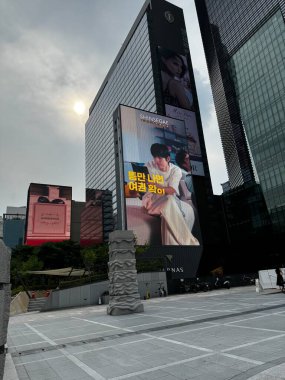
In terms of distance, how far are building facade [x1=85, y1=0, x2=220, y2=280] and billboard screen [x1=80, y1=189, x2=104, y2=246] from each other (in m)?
7.34

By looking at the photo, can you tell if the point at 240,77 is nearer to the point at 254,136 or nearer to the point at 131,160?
the point at 254,136

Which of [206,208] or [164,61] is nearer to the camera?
[206,208]

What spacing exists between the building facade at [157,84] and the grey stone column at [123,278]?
46.5m

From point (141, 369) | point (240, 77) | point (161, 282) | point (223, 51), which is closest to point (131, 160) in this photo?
point (161, 282)

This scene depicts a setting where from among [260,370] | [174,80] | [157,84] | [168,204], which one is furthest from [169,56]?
[260,370]

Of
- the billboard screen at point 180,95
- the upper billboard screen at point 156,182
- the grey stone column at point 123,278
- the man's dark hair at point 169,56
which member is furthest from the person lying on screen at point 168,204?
the man's dark hair at point 169,56

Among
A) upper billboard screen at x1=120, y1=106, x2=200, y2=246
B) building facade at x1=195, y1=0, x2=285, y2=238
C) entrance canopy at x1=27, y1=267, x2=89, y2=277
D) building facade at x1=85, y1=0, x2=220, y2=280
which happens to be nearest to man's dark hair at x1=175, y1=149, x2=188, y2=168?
upper billboard screen at x1=120, y1=106, x2=200, y2=246

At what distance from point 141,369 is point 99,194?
371 ft

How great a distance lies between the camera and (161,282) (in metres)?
37.6

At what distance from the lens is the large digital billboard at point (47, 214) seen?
8294 centimetres

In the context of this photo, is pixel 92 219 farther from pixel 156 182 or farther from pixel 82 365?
pixel 82 365

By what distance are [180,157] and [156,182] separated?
9.93 m

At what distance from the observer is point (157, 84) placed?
3533 inches

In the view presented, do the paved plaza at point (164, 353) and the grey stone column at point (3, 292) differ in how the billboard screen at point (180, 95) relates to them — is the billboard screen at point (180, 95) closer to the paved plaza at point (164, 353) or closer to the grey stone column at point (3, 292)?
the paved plaza at point (164, 353)
